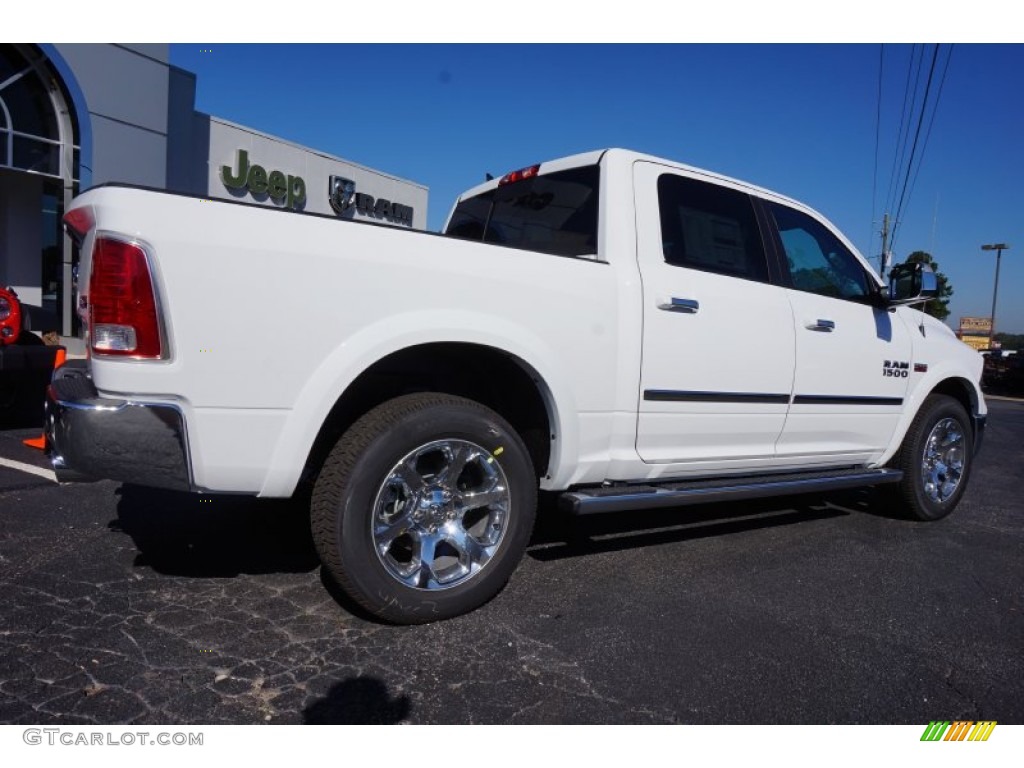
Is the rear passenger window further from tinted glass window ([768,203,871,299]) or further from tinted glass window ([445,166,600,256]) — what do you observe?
tinted glass window ([445,166,600,256])

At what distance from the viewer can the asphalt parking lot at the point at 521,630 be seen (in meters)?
2.21

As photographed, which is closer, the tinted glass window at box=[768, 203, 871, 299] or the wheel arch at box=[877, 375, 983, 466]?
the tinted glass window at box=[768, 203, 871, 299]

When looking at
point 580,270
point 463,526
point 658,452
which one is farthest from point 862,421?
point 463,526

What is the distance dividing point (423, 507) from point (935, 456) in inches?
154

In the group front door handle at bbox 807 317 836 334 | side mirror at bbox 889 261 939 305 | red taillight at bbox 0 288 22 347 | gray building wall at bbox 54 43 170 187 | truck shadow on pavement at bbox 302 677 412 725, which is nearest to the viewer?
truck shadow on pavement at bbox 302 677 412 725

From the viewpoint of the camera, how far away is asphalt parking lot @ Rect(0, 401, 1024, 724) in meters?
2.21

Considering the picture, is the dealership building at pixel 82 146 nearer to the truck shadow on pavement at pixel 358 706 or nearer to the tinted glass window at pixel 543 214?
the tinted glass window at pixel 543 214

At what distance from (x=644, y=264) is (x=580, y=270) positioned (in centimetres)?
40

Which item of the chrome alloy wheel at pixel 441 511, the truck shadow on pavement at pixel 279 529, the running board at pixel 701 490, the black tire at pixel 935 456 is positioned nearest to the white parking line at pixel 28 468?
the truck shadow on pavement at pixel 279 529

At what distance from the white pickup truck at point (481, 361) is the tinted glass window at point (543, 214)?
0.02 m

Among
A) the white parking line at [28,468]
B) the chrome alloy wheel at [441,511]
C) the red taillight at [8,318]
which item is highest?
the red taillight at [8,318]

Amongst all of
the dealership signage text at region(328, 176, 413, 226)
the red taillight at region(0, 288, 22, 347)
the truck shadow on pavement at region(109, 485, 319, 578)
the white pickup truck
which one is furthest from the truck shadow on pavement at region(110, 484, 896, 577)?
the dealership signage text at region(328, 176, 413, 226)

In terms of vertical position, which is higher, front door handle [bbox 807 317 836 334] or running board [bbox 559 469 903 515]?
front door handle [bbox 807 317 836 334]
